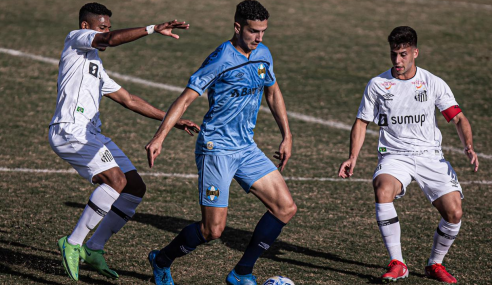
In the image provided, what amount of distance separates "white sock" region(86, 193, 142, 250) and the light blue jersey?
3.42 feet

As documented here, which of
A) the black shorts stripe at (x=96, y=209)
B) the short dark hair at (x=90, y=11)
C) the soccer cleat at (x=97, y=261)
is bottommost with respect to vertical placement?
the soccer cleat at (x=97, y=261)

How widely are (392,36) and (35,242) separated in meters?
4.19

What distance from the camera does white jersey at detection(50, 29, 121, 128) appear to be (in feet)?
20.3

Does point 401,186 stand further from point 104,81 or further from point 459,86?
point 459,86

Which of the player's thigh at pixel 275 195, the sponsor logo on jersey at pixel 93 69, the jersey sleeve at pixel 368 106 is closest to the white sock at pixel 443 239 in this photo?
the jersey sleeve at pixel 368 106

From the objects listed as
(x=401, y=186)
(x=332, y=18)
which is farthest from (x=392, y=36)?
(x=332, y=18)

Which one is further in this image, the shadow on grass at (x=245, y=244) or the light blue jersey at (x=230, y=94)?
the shadow on grass at (x=245, y=244)

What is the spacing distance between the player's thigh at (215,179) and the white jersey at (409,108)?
1.58 m

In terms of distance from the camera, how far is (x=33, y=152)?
10.2 m

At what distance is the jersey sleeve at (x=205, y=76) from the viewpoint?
5453 millimetres

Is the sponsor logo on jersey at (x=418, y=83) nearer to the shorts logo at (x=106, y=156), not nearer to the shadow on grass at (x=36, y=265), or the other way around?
the shorts logo at (x=106, y=156)

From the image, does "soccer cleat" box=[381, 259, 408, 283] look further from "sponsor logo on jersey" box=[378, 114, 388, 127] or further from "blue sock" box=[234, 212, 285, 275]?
"sponsor logo on jersey" box=[378, 114, 388, 127]

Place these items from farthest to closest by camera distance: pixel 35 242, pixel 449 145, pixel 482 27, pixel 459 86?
pixel 482 27 < pixel 459 86 < pixel 449 145 < pixel 35 242

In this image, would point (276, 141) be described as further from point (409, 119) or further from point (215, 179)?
point (215, 179)
